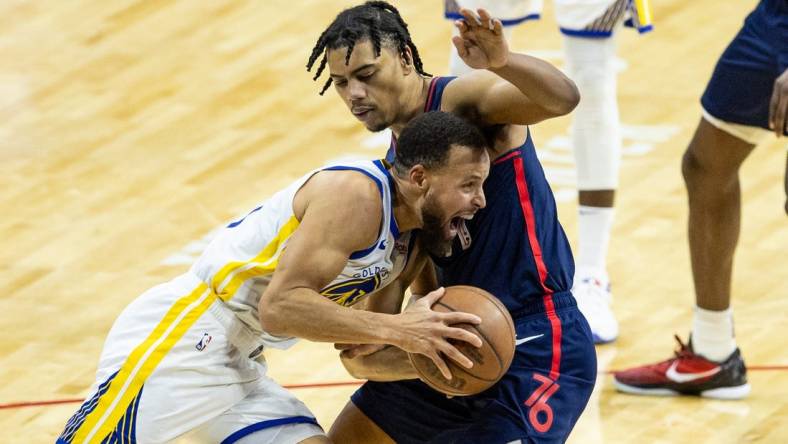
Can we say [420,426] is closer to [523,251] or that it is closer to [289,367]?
[523,251]

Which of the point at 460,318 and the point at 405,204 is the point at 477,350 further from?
the point at 405,204

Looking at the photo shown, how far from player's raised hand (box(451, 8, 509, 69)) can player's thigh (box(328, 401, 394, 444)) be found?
4.46 feet

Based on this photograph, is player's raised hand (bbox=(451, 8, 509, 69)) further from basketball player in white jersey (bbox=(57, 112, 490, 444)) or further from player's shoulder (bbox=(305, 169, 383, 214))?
player's shoulder (bbox=(305, 169, 383, 214))

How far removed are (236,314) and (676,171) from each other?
3809 mm

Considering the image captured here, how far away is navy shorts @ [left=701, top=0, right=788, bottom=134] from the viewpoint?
5.25 meters

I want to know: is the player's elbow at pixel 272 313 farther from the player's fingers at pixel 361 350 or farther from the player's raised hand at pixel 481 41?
the player's raised hand at pixel 481 41

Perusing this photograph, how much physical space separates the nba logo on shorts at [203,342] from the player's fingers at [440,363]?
2.43 feet

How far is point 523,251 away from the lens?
14.6ft

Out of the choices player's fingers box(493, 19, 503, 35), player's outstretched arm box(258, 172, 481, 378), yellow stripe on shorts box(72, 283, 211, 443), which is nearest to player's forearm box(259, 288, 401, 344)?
player's outstretched arm box(258, 172, 481, 378)

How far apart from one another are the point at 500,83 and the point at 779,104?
1171mm

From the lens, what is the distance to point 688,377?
18.8 feet

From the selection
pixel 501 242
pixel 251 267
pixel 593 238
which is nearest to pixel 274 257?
pixel 251 267

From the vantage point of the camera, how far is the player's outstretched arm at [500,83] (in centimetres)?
401

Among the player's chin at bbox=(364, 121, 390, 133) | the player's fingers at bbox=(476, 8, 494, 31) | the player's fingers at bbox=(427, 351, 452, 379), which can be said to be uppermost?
the player's fingers at bbox=(476, 8, 494, 31)
